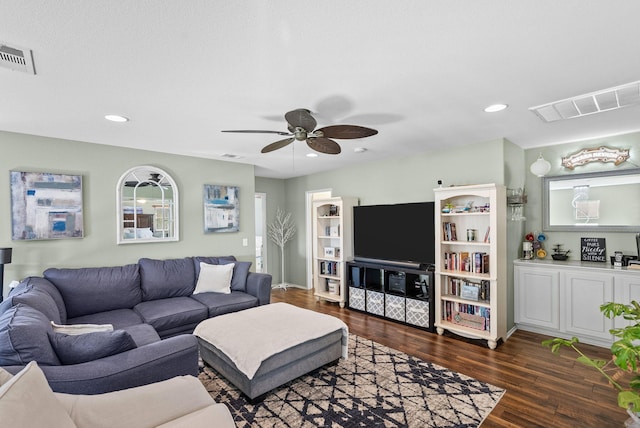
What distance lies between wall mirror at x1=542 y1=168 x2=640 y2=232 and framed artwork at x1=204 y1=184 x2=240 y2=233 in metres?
4.43

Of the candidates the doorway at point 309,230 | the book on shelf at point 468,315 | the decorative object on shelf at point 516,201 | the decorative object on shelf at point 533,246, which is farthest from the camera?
the doorway at point 309,230

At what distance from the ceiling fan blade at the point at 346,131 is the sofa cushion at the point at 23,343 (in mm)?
2144

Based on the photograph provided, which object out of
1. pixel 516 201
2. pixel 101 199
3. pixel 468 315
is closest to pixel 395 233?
pixel 468 315

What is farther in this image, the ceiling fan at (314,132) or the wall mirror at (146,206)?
the wall mirror at (146,206)

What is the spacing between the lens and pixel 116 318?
305cm

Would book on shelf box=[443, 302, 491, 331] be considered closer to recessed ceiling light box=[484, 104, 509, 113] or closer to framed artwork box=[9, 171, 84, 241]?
recessed ceiling light box=[484, 104, 509, 113]

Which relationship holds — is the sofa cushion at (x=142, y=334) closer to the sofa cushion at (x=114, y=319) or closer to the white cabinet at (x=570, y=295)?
the sofa cushion at (x=114, y=319)

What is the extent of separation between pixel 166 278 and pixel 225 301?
2.79 ft

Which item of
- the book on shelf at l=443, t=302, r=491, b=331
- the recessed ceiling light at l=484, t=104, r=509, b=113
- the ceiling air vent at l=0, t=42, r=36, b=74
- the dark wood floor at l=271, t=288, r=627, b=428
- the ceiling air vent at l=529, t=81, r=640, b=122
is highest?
the ceiling air vent at l=0, t=42, r=36, b=74

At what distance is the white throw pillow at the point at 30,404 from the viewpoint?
3.02ft

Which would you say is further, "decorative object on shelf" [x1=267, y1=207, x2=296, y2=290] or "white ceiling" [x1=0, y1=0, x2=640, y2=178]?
"decorative object on shelf" [x1=267, y1=207, x2=296, y2=290]

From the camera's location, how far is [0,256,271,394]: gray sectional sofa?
1527 mm

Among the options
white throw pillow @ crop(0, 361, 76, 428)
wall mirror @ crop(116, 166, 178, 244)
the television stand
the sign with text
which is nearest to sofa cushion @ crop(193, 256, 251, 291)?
wall mirror @ crop(116, 166, 178, 244)

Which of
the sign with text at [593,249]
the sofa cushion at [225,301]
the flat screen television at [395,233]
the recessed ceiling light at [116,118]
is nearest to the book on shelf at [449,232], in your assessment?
the flat screen television at [395,233]
